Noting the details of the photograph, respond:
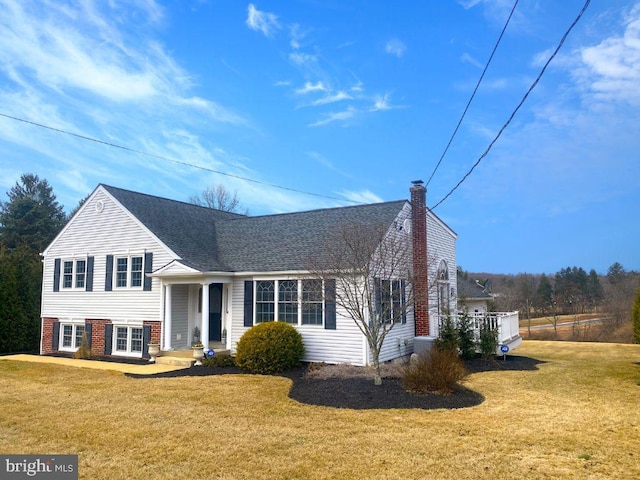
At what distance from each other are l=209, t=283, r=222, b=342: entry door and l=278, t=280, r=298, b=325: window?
3267mm

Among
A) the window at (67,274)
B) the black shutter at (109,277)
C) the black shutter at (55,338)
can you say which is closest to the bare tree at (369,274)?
the black shutter at (109,277)

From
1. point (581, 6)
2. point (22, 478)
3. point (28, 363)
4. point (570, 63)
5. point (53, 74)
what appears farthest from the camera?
point (28, 363)

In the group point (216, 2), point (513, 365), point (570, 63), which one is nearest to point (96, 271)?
point (216, 2)

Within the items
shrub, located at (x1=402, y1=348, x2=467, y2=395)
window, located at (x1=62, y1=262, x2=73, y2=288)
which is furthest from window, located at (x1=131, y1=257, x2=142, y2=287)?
shrub, located at (x1=402, y1=348, x2=467, y2=395)

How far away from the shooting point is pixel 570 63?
30.8ft

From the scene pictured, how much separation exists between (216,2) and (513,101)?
29.2ft

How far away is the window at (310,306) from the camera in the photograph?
14.7 meters

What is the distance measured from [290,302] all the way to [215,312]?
3.90 m

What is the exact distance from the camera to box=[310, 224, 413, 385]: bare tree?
12055 mm

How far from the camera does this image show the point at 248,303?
16.0 m

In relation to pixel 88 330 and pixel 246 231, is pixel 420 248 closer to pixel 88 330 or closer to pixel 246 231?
pixel 246 231

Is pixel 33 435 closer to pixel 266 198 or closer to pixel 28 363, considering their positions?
pixel 28 363

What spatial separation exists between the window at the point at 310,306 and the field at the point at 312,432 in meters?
3.44

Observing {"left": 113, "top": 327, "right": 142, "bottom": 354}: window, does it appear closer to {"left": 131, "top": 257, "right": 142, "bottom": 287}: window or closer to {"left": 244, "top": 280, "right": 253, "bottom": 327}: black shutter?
{"left": 131, "top": 257, "right": 142, "bottom": 287}: window
